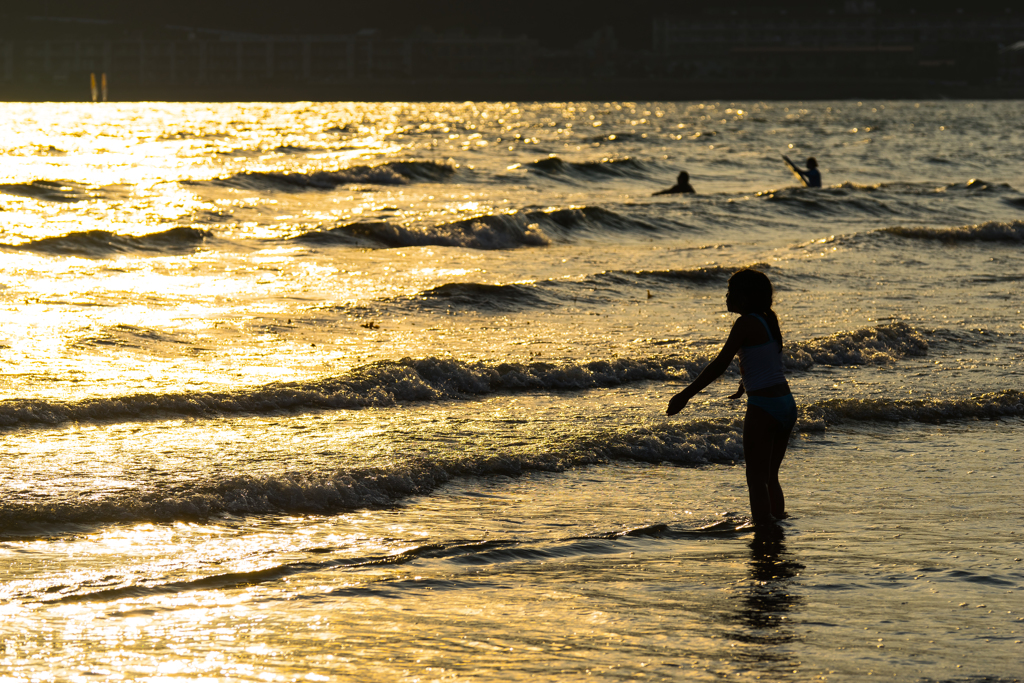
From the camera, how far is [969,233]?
69.9 ft

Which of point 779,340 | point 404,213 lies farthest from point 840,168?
point 779,340

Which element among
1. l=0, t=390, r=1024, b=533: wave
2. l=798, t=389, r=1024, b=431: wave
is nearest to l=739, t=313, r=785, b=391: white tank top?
l=0, t=390, r=1024, b=533: wave

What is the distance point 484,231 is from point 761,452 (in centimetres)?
1583

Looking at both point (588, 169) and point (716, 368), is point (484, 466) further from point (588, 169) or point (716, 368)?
point (588, 169)

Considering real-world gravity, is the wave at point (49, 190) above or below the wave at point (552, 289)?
above

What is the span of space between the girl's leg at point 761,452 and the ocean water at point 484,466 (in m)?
0.25

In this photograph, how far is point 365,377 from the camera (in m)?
8.91

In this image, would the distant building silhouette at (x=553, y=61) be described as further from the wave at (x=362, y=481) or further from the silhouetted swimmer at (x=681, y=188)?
the wave at (x=362, y=481)

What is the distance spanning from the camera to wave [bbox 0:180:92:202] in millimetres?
24109

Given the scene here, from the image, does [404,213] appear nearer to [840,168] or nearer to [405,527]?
[405,527]

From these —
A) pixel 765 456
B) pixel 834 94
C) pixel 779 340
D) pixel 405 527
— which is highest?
pixel 834 94

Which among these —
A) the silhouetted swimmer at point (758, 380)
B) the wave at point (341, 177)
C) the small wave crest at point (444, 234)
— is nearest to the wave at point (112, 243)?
the small wave crest at point (444, 234)

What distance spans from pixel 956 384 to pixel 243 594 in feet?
22.6

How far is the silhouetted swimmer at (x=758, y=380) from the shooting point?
552 centimetres
